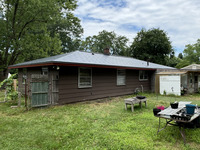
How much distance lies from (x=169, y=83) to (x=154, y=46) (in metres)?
19.5

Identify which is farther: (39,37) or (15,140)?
(39,37)

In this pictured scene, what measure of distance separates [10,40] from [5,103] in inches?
411

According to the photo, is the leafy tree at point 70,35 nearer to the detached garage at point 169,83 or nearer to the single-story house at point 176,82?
the single-story house at point 176,82

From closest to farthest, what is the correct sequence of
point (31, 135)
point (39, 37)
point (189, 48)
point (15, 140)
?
point (15, 140) < point (31, 135) < point (39, 37) < point (189, 48)

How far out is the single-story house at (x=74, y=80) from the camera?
247 inches

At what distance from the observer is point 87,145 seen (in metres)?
2.98

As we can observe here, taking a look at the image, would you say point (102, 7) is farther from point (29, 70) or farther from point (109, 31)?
point (109, 31)

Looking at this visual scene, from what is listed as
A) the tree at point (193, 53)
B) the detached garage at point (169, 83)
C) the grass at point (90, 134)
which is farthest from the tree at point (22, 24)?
the tree at point (193, 53)

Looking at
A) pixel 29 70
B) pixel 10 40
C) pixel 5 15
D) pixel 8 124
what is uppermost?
pixel 5 15

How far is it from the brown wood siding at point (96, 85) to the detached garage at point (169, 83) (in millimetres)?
1388

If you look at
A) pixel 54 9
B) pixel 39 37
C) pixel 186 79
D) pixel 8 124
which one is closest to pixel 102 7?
pixel 54 9

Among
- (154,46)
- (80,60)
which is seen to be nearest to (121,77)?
(80,60)

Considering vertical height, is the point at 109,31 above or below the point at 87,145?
above

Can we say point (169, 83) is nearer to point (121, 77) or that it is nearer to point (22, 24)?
point (121, 77)
